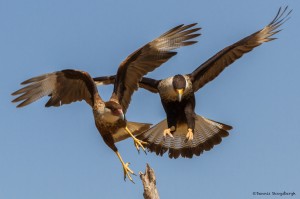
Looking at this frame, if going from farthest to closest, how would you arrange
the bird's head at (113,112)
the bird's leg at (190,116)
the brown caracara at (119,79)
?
the bird's leg at (190,116)
the brown caracara at (119,79)
the bird's head at (113,112)

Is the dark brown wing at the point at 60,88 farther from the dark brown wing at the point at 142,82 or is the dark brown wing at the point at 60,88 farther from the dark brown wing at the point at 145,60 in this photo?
the dark brown wing at the point at 142,82

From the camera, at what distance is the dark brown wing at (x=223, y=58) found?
10.5 m

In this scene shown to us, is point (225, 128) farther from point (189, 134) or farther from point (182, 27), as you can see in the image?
point (182, 27)

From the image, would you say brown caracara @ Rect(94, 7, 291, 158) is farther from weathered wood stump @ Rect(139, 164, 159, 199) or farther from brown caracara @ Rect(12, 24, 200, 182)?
weathered wood stump @ Rect(139, 164, 159, 199)

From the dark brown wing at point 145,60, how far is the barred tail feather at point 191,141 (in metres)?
1.82

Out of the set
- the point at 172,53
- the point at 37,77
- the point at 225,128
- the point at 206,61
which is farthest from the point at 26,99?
the point at 225,128

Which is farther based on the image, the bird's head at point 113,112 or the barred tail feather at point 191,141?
the barred tail feather at point 191,141

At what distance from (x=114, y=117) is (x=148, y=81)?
77.6 inches

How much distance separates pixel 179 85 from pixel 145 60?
87 centimetres

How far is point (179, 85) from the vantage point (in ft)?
33.1

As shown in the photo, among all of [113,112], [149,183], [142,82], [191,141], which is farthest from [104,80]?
[149,183]

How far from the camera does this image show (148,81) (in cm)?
1068

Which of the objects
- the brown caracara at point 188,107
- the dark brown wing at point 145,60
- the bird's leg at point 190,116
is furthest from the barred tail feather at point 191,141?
the dark brown wing at point 145,60

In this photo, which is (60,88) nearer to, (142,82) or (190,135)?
(142,82)
